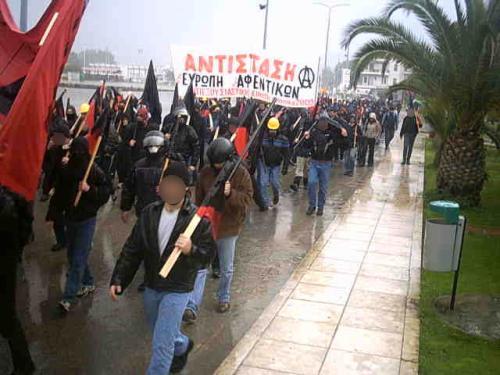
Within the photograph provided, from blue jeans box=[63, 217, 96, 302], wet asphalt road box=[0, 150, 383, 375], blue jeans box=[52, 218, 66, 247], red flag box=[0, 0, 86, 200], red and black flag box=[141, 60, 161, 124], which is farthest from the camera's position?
red and black flag box=[141, 60, 161, 124]

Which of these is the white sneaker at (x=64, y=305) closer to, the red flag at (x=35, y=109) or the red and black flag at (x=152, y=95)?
the red flag at (x=35, y=109)

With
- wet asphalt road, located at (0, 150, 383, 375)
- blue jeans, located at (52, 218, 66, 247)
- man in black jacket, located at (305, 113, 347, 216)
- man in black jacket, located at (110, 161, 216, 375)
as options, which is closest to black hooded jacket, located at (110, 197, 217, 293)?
man in black jacket, located at (110, 161, 216, 375)

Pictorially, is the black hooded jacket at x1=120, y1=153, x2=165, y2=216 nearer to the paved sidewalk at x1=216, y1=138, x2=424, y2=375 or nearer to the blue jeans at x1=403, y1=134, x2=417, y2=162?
the paved sidewalk at x1=216, y1=138, x2=424, y2=375

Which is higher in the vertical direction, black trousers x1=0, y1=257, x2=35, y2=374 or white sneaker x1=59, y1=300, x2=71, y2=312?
black trousers x1=0, y1=257, x2=35, y2=374

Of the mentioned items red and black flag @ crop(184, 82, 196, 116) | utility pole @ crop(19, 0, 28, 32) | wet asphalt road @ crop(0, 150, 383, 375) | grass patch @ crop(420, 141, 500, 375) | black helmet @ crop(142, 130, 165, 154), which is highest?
utility pole @ crop(19, 0, 28, 32)

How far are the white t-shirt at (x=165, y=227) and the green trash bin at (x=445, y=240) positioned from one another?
302 centimetres

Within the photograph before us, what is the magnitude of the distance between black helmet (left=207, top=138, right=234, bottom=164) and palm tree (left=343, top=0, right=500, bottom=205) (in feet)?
22.7

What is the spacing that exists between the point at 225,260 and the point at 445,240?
7.23 ft

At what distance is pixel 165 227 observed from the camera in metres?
3.98

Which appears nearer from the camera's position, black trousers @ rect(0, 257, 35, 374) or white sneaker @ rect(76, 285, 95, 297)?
black trousers @ rect(0, 257, 35, 374)

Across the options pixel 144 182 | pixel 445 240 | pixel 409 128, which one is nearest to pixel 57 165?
pixel 144 182

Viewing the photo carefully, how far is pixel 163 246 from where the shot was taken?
396 centimetres

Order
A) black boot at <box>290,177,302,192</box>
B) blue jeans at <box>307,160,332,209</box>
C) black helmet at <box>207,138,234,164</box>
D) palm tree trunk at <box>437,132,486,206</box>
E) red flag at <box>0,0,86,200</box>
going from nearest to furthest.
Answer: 1. red flag at <box>0,0,86,200</box>
2. black helmet at <box>207,138,234,164</box>
3. blue jeans at <box>307,160,332,209</box>
4. palm tree trunk at <box>437,132,486,206</box>
5. black boot at <box>290,177,302,192</box>

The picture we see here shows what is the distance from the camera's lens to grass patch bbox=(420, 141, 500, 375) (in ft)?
16.3
